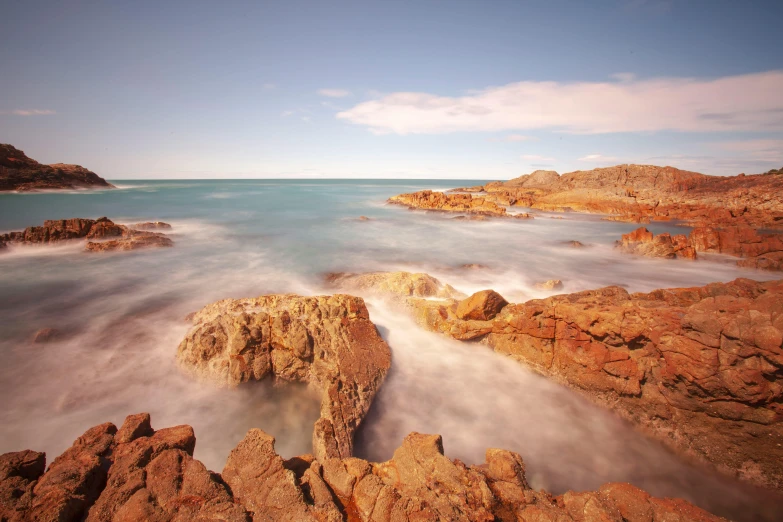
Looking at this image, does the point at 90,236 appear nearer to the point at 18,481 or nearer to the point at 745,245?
the point at 18,481

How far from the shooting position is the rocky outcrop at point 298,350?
5.69 m

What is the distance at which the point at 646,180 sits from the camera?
4397 cm

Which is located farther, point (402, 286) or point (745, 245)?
point (745, 245)

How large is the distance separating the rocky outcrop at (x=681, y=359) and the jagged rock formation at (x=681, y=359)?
0.04ft

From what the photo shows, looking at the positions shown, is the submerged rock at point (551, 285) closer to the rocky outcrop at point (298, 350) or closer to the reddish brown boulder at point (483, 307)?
the reddish brown boulder at point (483, 307)

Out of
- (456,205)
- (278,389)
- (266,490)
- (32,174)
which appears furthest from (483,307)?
(32,174)

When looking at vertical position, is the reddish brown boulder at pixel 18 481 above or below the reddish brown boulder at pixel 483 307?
below

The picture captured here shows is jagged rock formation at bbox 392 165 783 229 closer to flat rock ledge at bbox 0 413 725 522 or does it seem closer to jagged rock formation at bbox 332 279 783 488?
jagged rock formation at bbox 332 279 783 488

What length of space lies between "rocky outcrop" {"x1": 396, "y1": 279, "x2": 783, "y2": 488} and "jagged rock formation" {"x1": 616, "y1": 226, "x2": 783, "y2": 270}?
1123cm

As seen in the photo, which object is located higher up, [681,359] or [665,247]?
[665,247]

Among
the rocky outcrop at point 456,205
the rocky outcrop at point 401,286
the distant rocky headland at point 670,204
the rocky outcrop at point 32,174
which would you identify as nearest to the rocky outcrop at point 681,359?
the rocky outcrop at point 401,286

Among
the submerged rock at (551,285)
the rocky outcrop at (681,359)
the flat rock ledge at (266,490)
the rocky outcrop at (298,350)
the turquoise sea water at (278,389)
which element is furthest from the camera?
the submerged rock at (551,285)

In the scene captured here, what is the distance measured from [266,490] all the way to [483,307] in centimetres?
516

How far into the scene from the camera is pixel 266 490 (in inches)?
118
